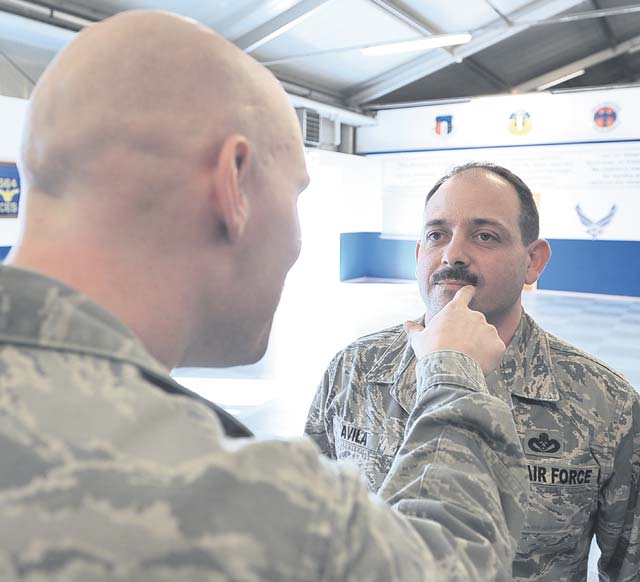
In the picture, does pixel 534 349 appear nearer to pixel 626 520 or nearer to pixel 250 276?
pixel 626 520

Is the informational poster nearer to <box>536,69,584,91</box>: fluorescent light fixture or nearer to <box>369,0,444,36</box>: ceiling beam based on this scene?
<box>536,69,584,91</box>: fluorescent light fixture

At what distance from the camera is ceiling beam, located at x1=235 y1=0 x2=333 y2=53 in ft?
26.5

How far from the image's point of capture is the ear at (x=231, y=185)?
757 millimetres

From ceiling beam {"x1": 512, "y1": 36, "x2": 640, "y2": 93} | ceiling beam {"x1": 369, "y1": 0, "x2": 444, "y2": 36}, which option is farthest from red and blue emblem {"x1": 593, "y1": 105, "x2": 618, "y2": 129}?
ceiling beam {"x1": 369, "y1": 0, "x2": 444, "y2": 36}

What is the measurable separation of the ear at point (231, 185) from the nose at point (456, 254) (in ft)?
3.45

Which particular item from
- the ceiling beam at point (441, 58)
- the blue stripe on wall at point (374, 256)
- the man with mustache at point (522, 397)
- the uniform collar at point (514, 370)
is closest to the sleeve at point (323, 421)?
the man with mustache at point (522, 397)

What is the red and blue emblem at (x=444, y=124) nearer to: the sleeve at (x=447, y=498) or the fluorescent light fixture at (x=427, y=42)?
the fluorescent light fixture at (x=427, y=42)

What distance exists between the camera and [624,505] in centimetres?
157

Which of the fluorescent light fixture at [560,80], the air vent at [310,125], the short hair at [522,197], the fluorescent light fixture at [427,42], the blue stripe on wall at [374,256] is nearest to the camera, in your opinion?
the short hair at [522,197]

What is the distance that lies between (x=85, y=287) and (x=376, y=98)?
1355cm

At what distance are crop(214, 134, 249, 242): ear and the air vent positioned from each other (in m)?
11.5

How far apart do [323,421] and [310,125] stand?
10.9 metres

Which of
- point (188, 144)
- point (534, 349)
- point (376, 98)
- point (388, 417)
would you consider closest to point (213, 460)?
point (188, 144)

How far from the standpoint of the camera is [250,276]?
0.84 meters
